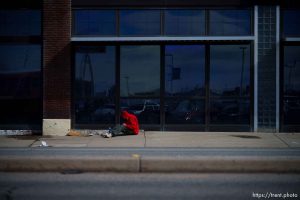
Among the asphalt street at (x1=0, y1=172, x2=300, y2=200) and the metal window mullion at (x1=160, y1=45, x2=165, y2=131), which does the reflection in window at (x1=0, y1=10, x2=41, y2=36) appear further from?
the asphalt street at (x1=0, y1=172, x2=300, y2=200)

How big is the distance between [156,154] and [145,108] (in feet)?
17.3

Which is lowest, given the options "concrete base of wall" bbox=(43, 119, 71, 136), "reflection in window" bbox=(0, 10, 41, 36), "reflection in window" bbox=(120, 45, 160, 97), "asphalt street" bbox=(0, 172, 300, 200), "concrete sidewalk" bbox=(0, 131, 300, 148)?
"asphalt street" bbox=(0, 172, 300, 200)

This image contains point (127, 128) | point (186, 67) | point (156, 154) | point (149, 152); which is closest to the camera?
point (156, 154)

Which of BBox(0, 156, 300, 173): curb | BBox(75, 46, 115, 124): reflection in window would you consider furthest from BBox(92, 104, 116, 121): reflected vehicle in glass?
BBox(0, 156, 300, 173): curb

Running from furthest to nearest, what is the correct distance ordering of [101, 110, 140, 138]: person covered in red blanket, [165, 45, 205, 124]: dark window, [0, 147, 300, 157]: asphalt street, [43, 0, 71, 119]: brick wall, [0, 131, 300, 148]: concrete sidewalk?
[165, 45, 205, 124]: dark window
[43, 0, 71, 119]: brick wall
[101, 110, 140, 138]: person covered in red blanket
[0, 131, 300, 148]: concrete sidewalk
[0, 147, 300, 157]: asphalt street

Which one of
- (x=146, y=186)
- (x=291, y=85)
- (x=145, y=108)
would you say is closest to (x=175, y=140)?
(x=145, y=108)

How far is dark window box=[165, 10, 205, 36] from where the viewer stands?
16734 millimetres

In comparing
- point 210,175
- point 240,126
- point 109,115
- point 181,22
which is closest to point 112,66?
point 109,115

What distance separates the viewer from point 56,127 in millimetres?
16672

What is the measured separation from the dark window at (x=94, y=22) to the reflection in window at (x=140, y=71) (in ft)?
3.06

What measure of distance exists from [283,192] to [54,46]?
422 inches

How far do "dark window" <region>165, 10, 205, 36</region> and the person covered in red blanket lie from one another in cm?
331

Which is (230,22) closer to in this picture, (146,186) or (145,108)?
(145,108)

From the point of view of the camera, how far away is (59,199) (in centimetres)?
760
